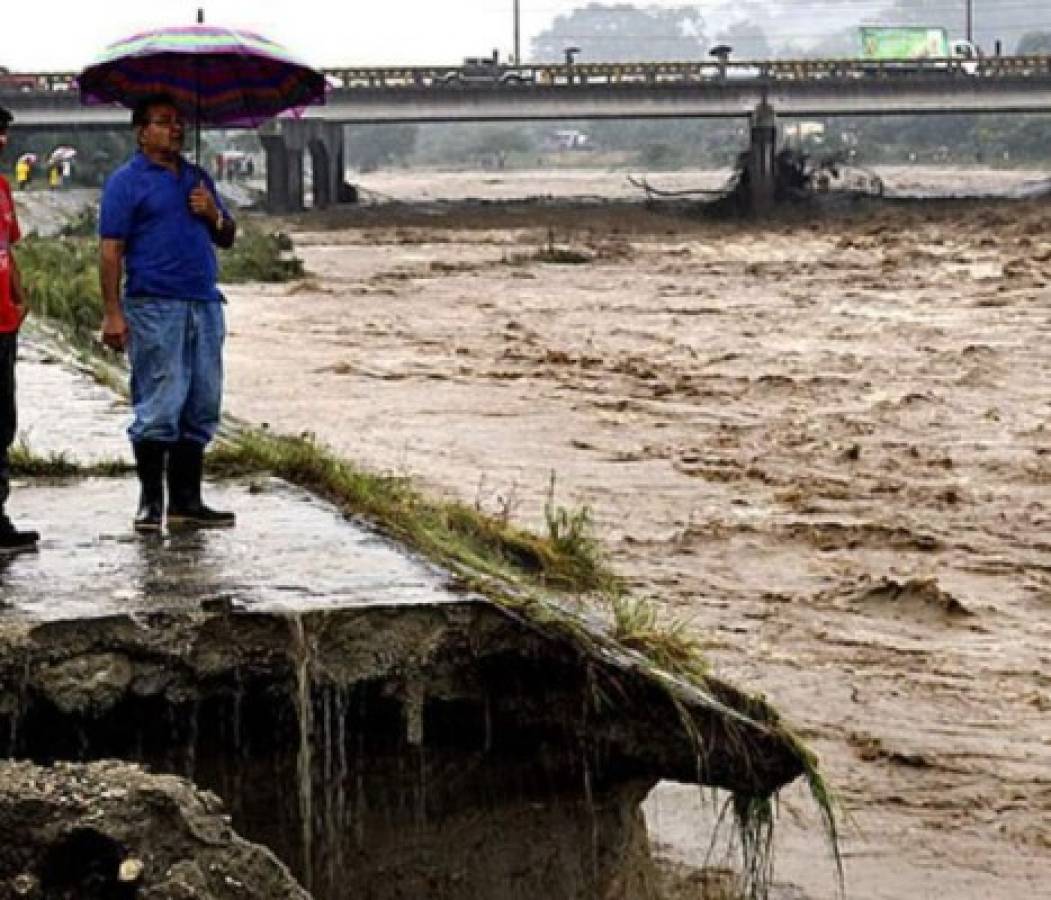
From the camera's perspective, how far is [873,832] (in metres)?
7.59

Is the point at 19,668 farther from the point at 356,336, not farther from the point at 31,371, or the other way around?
the point at 356,336

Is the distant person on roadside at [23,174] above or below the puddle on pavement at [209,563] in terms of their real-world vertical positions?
above

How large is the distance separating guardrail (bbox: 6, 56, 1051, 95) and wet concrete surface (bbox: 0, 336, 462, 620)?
55.2 meters

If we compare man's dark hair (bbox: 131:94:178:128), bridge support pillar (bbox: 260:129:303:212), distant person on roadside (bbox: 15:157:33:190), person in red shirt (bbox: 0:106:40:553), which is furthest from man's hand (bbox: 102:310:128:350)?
bridge support pillar (bbox: 260:129:303:212)

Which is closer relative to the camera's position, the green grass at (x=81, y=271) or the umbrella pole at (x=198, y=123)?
the umbrella pole at (x=198, y=123)

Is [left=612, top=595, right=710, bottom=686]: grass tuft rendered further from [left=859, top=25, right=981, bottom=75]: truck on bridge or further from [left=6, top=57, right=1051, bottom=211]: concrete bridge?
[left=859, top=25, right=981, bottom=75]: truck on bridge

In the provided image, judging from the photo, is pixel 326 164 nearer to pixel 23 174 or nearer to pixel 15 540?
pixel 23 174

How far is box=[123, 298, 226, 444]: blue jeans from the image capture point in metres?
7.50

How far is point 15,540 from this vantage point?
7.30 meters

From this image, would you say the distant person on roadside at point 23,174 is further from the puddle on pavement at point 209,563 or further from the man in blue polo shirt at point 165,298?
the man in blue polo shirt at point 165,298

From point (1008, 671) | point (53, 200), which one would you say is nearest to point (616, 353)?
point (1008, 671)

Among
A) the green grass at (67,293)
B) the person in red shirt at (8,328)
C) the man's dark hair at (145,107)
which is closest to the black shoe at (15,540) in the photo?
the person in red shirt at (8,328)

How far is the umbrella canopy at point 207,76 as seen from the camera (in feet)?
25.0

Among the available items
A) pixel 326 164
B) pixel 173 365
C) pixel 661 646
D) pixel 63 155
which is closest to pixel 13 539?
pixel 173 365
